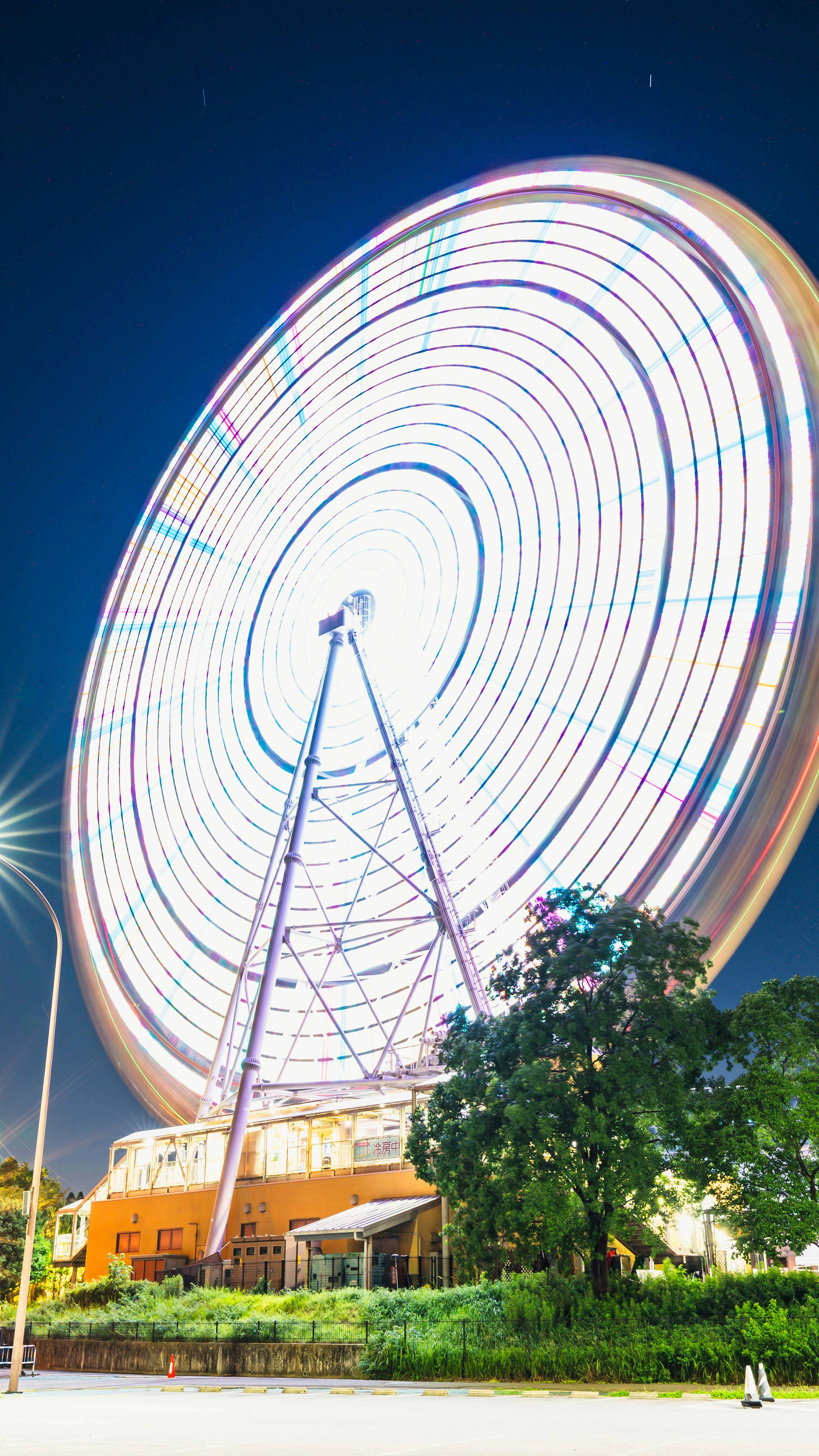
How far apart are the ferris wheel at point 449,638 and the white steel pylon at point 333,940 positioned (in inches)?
10.9

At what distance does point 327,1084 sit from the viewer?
35594 mm

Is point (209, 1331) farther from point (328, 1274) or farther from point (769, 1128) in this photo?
point (769, 1128)

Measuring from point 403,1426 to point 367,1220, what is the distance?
728 inches

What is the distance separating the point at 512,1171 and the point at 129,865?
4572cm

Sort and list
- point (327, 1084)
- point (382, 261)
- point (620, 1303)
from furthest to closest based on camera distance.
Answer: point (382, 261), point (327, 1084), point (620, 1303)

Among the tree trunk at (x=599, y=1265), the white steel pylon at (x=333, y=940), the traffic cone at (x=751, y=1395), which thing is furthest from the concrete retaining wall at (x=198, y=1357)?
the traffic cone at (x=751, y=1395)

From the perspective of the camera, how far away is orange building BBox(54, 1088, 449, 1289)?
91.6 ft

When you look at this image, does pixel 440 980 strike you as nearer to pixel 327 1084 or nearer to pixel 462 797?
pixel 462 797

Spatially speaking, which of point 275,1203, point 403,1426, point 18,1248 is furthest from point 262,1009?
point 18,1248

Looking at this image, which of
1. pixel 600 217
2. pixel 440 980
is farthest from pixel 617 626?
pixel 440 980

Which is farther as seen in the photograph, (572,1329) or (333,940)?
(333,940)

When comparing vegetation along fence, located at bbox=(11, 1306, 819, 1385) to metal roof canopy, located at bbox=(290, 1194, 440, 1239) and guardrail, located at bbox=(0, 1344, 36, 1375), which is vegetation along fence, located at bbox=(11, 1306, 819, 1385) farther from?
metal roof canopy, located at bbox=(290, 1194, 440, 1239)

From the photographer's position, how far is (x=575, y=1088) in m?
17.9

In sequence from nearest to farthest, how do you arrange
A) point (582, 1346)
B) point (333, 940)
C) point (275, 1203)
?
point (582, 1346)
point (275, 1203)
point (333, 940)
